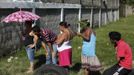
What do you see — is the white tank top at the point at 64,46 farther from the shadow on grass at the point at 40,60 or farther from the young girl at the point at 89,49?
the shadow on grass at the point at 40,60

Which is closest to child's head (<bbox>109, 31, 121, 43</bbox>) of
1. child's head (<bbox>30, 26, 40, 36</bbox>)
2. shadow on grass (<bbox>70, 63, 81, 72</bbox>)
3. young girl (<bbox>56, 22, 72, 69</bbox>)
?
young girl (<bbox>56, 22, 72, 69</bbox>)

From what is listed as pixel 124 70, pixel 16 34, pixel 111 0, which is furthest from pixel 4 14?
pixel 111 0

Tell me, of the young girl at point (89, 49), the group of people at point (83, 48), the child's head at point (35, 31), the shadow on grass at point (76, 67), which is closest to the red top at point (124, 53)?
the group of people at point (83, 48)

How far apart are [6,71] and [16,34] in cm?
307

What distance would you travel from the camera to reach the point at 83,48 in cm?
1045

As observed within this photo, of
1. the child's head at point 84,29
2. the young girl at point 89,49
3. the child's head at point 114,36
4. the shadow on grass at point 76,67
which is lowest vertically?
the shadow on grass at point 76,67

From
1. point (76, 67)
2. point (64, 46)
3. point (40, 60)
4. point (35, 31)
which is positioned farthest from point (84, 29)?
point (40, 60)

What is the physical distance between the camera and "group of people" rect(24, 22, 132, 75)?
29.0ft

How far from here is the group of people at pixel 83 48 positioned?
8.84 m

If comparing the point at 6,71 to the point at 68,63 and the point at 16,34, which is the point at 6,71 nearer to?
the point at 68,63

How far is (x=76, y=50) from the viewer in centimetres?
1580

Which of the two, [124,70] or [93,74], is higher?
[124,70]

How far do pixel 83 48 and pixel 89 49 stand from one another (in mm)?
167

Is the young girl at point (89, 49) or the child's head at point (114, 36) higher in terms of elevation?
the child's head at point (114, 36)
